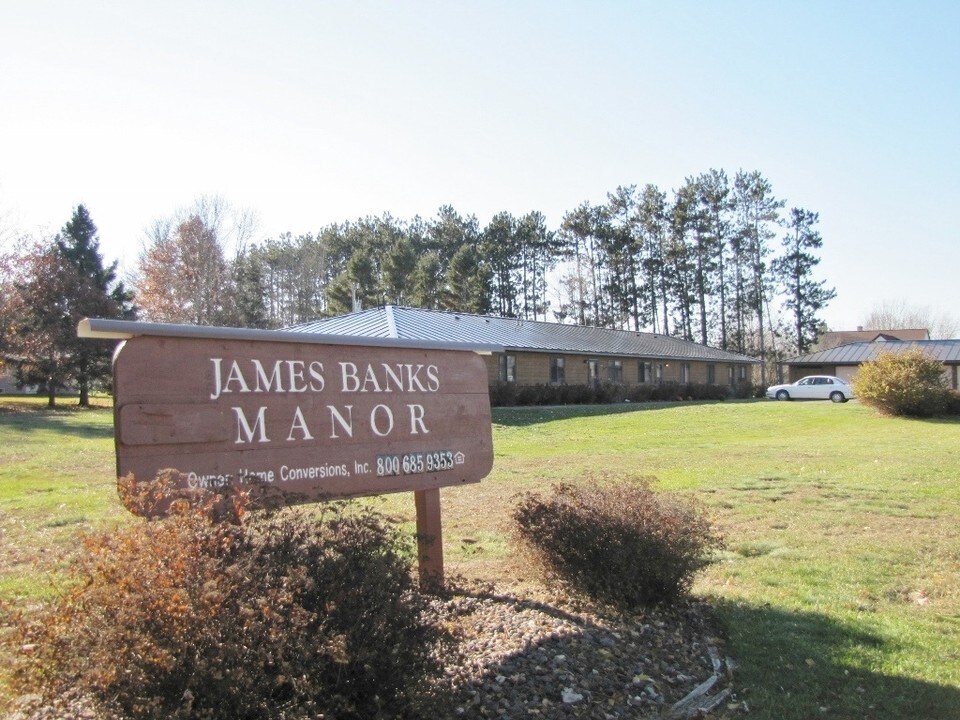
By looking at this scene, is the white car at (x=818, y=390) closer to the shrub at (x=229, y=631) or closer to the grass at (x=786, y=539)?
the grass at (x=786, y=539)

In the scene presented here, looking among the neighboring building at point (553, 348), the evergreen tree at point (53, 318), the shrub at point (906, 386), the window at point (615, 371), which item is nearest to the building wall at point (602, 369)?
the neighboring building at point (553, 348)

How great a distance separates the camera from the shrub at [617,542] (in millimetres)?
4922

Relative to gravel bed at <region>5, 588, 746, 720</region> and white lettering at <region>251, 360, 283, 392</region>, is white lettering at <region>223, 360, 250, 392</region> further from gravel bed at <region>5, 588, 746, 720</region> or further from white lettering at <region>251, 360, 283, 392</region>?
gravel bed at <region>5, 588, 746, 720</region>

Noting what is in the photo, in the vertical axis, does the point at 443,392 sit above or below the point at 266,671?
above

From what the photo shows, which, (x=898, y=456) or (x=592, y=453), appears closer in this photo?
(x=898, y=456)

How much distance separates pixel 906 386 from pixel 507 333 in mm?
16441

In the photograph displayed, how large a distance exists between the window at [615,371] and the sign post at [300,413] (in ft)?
119

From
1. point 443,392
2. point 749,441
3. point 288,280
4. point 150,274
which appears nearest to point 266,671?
point 443,392

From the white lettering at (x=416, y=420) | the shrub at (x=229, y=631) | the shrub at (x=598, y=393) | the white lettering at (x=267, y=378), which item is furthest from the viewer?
the shrub at (x=598, y=393)

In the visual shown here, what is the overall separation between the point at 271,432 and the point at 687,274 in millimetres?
60981

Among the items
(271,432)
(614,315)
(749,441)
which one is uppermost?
(614,315)

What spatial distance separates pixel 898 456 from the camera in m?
14.9

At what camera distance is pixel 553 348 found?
120 feet

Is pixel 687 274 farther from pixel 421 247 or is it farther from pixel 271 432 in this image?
pixel 271 432
